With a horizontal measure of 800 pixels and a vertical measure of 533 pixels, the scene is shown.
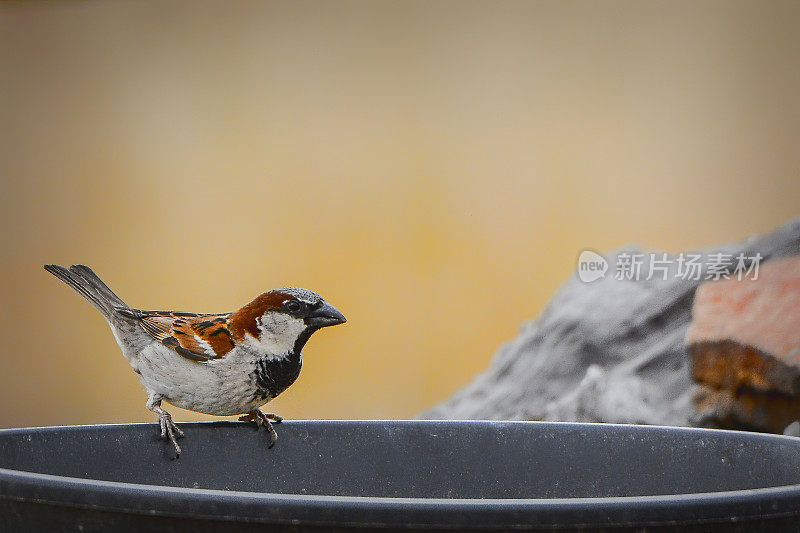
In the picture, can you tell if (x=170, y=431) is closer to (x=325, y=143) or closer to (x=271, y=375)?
(x=271, y=375)

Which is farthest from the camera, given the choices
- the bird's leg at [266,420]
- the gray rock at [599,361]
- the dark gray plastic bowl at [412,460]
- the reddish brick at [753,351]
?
the gray rock at [599,361]

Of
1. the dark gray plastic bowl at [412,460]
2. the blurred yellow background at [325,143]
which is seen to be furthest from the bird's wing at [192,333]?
the blurred yellow background at [325,143]

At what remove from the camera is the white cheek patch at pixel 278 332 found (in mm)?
994

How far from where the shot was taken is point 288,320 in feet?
3.26

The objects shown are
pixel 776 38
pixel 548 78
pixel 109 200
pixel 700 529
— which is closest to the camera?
pixel 700 529

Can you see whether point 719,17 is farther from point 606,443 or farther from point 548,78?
point 606,443

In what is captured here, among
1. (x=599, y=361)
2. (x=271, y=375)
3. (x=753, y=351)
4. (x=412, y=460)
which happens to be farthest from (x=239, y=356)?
(x=599, y=361)

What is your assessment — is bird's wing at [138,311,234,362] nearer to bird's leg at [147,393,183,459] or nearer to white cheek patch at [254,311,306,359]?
white cheek patch at [254,311,306,359]

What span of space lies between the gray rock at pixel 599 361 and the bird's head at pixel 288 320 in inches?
87.2

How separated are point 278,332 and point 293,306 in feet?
0.11

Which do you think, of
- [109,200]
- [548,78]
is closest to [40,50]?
[109,200]

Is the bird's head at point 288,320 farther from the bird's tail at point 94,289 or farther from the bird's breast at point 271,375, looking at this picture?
the bird's tail at point 94,289

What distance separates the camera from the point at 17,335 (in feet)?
13.1

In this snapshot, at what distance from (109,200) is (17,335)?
2.41 feet
